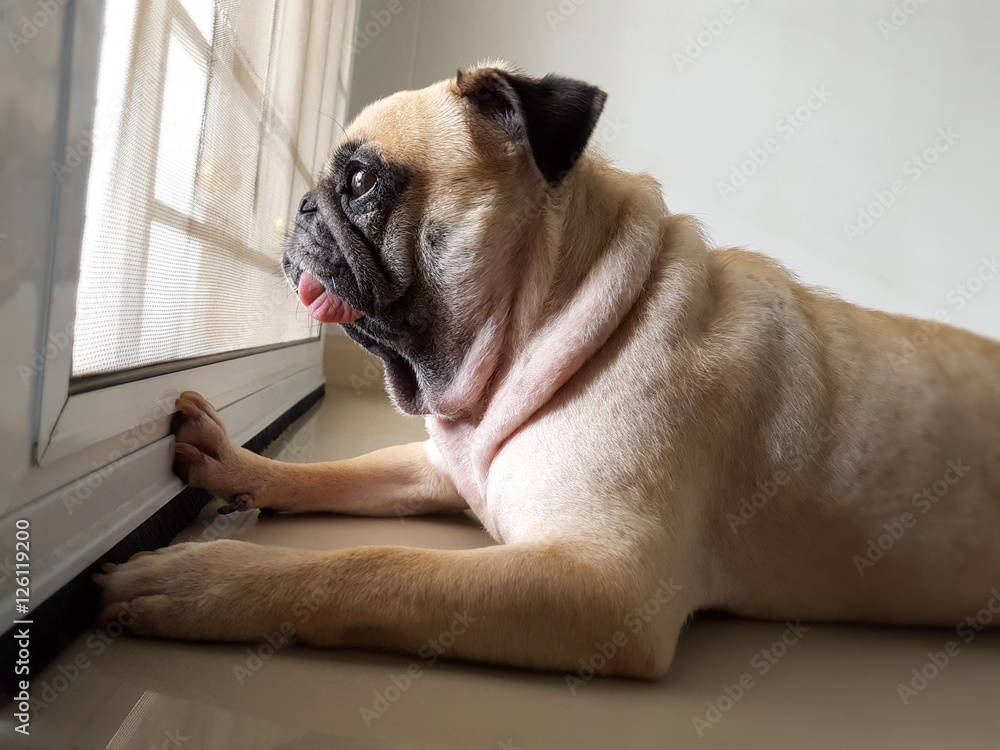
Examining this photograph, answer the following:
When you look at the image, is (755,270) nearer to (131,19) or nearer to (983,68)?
(131,19)

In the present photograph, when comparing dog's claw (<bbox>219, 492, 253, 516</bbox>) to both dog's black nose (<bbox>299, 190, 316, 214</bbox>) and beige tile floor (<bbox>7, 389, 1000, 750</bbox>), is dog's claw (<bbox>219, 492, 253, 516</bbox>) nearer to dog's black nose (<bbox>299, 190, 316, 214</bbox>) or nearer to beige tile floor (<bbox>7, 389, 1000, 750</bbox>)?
beige tile floor (<bbox>7, 389, 1000, 750</bbox>)

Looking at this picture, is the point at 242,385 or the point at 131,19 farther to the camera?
the point at 242,385

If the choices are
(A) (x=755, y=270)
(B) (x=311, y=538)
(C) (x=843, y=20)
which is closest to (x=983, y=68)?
(C) (x=843, y=20)

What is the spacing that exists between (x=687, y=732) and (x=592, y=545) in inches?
9.6

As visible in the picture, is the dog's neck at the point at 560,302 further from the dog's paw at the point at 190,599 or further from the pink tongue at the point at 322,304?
the dog's paw at the point at 190,599

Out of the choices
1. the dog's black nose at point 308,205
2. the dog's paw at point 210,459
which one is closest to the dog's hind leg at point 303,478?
the dog's paw at point 210,459

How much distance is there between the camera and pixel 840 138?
4.94 m

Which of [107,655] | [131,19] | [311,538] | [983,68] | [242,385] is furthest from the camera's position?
[983,68]

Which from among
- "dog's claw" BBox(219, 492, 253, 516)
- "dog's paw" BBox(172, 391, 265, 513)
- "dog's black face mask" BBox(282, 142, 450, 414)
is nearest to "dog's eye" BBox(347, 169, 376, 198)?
"dog's black face mask" BBox(282, 142, 450, 414)

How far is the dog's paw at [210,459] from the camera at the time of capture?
4.31 feet

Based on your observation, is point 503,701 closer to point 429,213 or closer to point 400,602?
point 400,602

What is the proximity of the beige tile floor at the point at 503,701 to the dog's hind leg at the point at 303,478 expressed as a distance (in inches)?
5.6

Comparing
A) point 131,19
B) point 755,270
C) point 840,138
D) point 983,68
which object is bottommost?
point 755,270

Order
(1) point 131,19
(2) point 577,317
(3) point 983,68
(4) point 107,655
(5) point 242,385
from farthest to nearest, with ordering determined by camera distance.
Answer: (3) point 983,68
(5) point 242,385
(2) point 577,317
(1) point 131,19
(4) point 107,655
